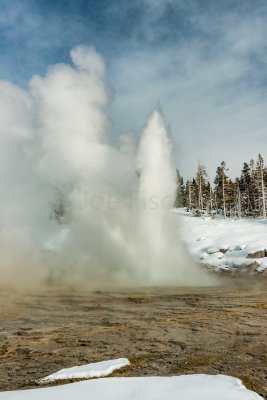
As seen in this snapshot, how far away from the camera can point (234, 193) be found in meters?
83.9

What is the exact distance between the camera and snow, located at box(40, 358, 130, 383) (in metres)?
7.00

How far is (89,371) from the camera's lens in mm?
7234

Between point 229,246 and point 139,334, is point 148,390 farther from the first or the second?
point 229,246

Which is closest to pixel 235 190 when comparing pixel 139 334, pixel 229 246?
pixel 229 246

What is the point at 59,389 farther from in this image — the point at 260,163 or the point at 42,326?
the point at 260,163

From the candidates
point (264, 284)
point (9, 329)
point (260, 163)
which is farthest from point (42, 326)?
point (260, 163)

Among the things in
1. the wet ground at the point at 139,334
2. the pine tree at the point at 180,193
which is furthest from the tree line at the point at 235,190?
the wet ground at the point at 139,334

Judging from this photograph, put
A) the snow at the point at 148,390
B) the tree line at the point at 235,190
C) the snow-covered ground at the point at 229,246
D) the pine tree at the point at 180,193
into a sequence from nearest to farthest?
the snow at the point at 148,390 < the snow-covered ground at the point at 229,246 < the tree line at the point at 235,190 < the pine tree at the point at 180,193

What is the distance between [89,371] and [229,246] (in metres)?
33.4

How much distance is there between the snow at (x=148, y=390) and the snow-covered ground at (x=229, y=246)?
25.6 m

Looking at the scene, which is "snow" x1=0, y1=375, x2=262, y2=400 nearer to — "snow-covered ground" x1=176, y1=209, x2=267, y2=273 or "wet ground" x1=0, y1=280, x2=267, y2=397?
"wet ground" x1=0, y1=280, x2=267, y2=397

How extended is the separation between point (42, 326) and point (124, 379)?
245 inches

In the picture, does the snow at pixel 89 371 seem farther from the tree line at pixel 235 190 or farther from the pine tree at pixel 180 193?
the pine tree at pixel 180 193

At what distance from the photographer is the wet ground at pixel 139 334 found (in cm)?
757
